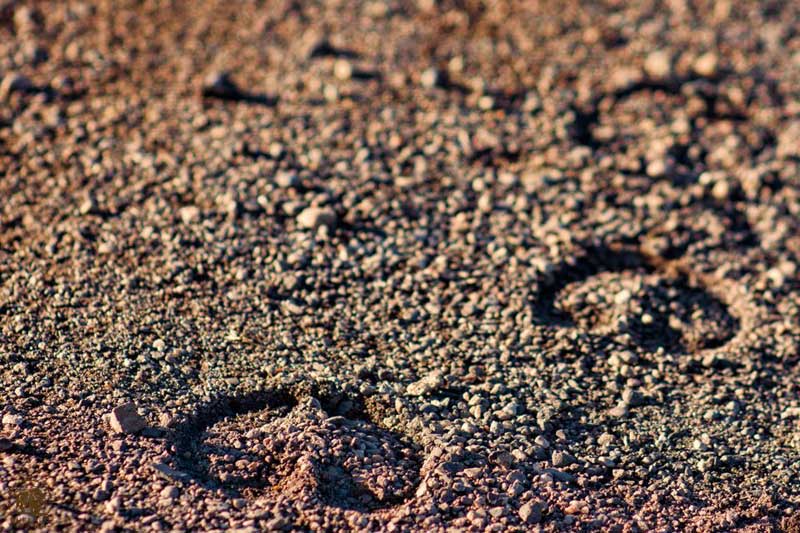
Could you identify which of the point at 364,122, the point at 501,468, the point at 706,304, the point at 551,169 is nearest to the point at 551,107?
the point at 551,169

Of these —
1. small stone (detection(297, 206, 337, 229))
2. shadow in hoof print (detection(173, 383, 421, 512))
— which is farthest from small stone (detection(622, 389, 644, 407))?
small stone (detection(297, 206, 337, 229))

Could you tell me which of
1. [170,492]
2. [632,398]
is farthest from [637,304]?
[170,492]

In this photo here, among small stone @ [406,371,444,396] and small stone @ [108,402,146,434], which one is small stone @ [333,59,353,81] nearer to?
small stone @ [406,371,444,396]

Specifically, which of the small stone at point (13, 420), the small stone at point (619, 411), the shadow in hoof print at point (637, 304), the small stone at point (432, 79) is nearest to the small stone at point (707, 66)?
the small stone at point (432, 79)

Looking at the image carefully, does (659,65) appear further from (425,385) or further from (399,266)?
(425,385)

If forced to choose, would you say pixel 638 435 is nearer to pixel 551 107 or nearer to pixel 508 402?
pixel 508 402
